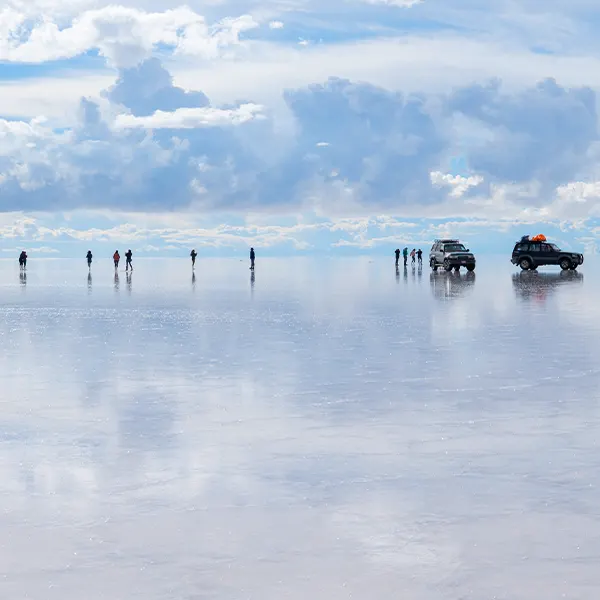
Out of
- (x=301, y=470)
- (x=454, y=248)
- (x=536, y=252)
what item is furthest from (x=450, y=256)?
(x=301, y=470)

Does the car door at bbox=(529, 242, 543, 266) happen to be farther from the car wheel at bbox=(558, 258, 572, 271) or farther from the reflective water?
the reflective water

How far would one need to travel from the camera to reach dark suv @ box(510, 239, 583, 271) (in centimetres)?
7888

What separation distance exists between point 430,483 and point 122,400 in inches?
249

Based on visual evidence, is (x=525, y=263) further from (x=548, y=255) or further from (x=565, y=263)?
(x=565, y=263)

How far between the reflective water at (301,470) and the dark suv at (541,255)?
57725 millimetres

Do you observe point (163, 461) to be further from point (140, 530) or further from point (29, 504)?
point (140, 530)

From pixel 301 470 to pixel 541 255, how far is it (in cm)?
7148

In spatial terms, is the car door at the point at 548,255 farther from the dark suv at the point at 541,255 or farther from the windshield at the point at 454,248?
the windshield at the point at 454,248

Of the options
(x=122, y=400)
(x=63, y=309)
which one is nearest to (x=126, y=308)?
(x=63, y=309)

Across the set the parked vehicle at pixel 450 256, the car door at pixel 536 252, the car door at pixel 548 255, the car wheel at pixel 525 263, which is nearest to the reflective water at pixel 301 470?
the parked vehicle at pixel 450 256

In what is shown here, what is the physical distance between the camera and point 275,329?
2694cm

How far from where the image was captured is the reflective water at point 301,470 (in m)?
6.83

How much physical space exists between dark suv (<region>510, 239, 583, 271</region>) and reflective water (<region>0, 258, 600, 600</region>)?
57725 millimetres

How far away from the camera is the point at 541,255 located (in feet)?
260
